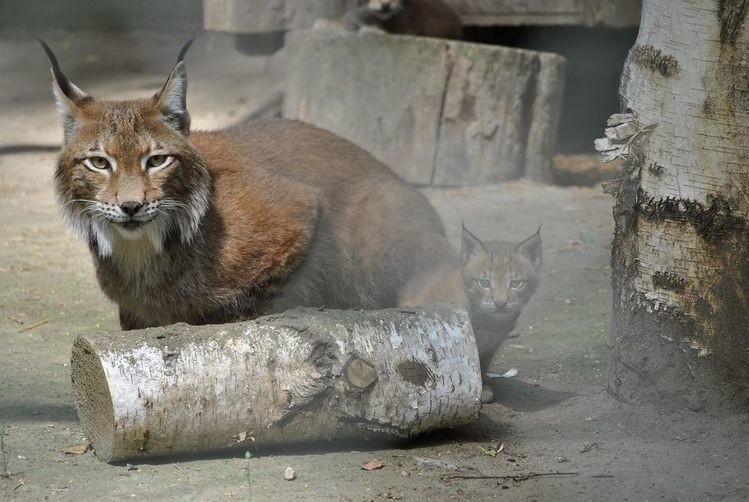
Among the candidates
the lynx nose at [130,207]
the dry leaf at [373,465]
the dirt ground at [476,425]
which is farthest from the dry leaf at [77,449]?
the dry leaf at [373,465]

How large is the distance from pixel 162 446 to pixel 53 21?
6.98 m

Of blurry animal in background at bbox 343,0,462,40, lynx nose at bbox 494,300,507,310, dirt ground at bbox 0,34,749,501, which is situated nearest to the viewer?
dirt ground at bbox 0,34,749,501

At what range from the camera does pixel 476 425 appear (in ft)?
11.1

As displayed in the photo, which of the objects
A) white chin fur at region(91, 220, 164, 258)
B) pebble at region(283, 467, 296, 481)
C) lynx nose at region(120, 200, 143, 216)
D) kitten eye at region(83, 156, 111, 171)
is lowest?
pebble at region(283, 467, 296, 481)

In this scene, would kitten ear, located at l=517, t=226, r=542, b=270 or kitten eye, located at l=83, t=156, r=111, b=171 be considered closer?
kitten eye, located at l=83, t=156, r=111, b=171

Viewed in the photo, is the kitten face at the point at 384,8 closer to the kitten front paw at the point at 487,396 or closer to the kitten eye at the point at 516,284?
the kitten eye at the point at 516,284

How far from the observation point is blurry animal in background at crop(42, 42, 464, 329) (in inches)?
135

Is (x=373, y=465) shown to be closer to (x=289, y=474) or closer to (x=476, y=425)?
(x=289, y=474)

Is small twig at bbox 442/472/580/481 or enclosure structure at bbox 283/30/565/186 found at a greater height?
enclosure structure at bbox 283/30/565/186

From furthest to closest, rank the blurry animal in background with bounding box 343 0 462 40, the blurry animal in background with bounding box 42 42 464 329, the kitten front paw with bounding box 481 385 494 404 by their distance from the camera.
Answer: the blurry animal in background with bounding box 343 0 462 40, the kitten front paw with bounding box 481 385 494 404, the blurry animal in background with bounding box 42 42 464 329

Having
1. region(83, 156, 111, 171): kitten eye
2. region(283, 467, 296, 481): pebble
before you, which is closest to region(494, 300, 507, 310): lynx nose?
region(283, 467, 296, 481): pebble

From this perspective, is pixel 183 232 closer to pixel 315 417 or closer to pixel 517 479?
pixel 315 417

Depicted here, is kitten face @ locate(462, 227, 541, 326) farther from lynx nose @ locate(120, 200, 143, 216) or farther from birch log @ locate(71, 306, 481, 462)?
lynx nose @ locate(120, 200, 143, 216)

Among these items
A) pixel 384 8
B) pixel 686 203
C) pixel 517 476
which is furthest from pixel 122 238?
pixel 384 8
